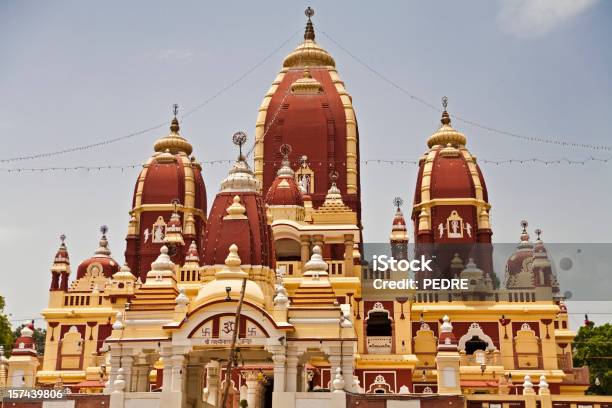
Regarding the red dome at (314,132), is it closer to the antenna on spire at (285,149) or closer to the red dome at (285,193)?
the antenna on spire at (285,149)

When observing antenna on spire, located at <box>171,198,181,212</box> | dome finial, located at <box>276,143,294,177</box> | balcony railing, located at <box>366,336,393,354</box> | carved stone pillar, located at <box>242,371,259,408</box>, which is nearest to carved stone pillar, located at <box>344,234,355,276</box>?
balcony railing, located at <box>366,336,393,354</box>

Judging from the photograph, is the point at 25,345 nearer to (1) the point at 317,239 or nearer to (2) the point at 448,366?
(1) the point at 317,239

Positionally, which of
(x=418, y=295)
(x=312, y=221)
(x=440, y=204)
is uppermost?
(x=440, y=204)

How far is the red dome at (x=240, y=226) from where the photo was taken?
Answer: 2097 centimetres

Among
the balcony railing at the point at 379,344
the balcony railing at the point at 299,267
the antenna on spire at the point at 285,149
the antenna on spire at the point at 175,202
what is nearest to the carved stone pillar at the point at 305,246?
the balcony railing at the point at 299,267

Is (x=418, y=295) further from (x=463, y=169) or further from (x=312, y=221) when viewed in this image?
(x=463, y=169)

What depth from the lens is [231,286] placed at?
1916 cm

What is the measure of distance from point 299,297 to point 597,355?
31016mm

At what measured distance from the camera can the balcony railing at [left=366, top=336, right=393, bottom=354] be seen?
2805 centimetres

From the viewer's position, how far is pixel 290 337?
18734 millimetres

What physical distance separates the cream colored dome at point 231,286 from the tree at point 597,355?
28895 mm

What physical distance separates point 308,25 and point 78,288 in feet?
58.3

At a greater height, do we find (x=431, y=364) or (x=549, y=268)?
(x=549, y=268)

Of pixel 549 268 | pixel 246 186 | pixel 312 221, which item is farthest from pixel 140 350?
pixel 549 268
